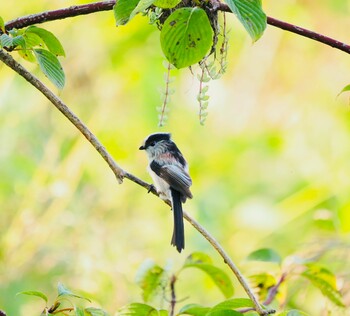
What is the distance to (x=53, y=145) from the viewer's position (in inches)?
174

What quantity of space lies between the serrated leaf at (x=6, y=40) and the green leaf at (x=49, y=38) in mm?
71

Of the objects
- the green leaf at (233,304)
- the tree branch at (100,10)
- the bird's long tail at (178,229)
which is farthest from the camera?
the bird's long tail at (178,229)

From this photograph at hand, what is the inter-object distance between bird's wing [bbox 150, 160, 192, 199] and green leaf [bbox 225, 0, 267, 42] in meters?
1.37

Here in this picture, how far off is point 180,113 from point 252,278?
3.13m

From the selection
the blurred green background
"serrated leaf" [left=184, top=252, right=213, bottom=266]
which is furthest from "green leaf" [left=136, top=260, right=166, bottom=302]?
the blurred green background

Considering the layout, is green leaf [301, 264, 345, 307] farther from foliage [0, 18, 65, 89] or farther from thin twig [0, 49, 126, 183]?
foliage [0, 18, 65, 89]

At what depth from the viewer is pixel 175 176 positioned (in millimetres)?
2672

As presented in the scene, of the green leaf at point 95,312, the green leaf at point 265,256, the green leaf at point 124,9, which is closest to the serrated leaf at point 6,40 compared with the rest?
the green leaf at point 124,9

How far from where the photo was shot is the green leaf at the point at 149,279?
6.32 feet

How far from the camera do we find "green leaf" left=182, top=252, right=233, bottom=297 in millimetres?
1857

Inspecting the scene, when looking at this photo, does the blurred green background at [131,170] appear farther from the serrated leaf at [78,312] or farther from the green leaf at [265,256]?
the serrated leaf at [78,312]

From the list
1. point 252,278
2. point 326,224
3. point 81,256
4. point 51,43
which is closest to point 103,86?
point 81,256

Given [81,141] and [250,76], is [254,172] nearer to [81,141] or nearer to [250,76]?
[250,76]

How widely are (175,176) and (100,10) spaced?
1.34 m
